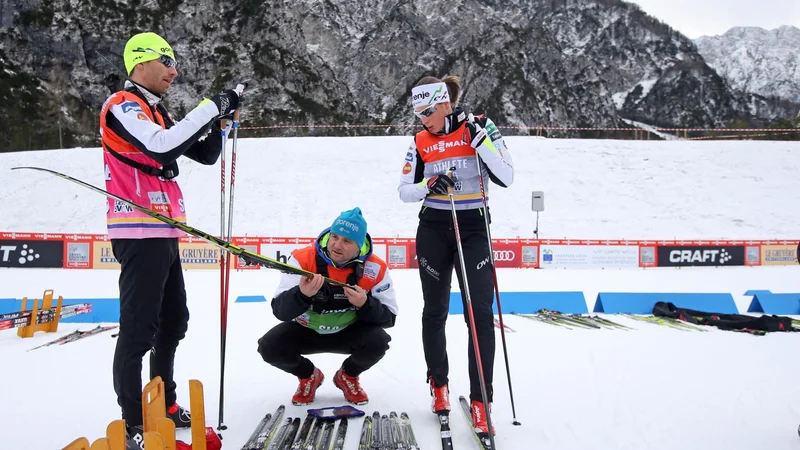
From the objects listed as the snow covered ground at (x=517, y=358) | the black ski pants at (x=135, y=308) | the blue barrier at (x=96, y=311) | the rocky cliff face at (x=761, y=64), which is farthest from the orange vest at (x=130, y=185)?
the rocky cliff face at (x=761, y=64)

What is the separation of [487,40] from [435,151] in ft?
217

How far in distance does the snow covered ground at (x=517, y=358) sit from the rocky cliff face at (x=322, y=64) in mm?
36117

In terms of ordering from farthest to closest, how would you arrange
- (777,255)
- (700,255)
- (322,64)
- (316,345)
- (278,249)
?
(322,64) < (777,255) < (700,255) < (278,249) < (316,345)

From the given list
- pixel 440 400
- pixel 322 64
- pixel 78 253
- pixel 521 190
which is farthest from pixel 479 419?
pixel 322 64

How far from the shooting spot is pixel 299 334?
334 cm

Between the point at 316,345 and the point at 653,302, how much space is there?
5.60 meters

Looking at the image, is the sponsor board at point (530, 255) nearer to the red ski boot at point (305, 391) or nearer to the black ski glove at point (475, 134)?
the red ski boot at point (305, 391)

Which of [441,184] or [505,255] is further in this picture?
[505,255]

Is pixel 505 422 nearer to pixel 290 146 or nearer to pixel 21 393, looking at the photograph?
pixel 21 393

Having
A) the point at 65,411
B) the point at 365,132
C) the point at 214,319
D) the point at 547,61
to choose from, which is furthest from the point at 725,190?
the point at 547,61

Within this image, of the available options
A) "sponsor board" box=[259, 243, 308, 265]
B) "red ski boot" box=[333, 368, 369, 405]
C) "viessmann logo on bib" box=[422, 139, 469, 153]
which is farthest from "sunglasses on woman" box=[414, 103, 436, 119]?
"sponsor board" box=[259, 243, 308, 265]

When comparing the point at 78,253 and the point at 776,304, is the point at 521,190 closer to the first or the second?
the point at 776,304

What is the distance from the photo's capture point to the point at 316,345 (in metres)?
3.37

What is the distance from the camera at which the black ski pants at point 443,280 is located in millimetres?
3062
